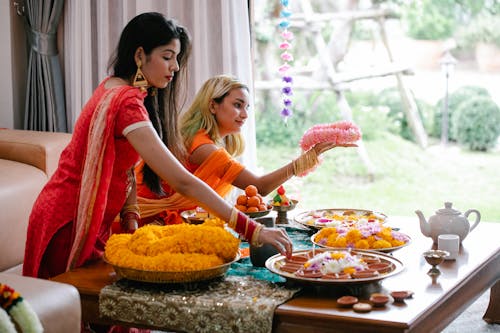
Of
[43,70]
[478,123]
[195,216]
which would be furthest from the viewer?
[478,123]

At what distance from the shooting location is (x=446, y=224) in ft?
7.81

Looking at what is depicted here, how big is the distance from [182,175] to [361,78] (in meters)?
5.85

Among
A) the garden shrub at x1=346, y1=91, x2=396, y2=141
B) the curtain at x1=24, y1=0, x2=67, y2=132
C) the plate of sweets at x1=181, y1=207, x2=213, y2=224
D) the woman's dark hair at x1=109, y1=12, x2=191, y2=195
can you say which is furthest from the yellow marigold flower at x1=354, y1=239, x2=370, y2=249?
the garden shrub at x1=346, y1=91, x2=396, y2=141

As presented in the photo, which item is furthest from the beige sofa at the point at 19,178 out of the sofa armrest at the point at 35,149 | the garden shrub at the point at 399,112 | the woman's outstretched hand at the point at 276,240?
the garden shrub at the point at 399,112

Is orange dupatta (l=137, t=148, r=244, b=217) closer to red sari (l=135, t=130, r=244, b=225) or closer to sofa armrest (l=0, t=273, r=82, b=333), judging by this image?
red sari (l=135, t=130, r=244, b=225)

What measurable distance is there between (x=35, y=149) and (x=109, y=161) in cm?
140

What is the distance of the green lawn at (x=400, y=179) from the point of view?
273 inches

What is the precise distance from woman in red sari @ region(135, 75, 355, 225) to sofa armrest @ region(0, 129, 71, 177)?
706 mm

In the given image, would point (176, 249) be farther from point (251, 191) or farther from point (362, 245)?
point (251, 191)

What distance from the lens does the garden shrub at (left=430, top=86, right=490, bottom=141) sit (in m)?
7.88

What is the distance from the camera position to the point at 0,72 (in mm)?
4355

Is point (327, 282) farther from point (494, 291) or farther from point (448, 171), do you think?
point (448, 171)

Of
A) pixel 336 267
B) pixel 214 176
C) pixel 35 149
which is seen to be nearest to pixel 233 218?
pixel 336 267

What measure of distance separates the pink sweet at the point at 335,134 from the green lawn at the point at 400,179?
3.91 metres
